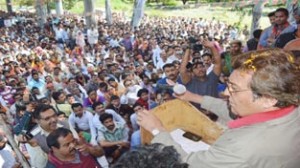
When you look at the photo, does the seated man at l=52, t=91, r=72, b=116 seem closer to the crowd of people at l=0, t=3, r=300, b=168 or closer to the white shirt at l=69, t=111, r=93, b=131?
the crowd of people at l=0, t=3, r=300, b=168

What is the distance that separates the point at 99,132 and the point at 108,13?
16305 millimetres

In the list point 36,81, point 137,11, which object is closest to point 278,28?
point 36,81

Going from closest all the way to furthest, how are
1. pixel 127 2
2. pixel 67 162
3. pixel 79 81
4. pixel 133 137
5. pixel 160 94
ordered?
pixel 67 162
pixel 133 137
pixel 160 94
pixel 79 81
pixel 127 2

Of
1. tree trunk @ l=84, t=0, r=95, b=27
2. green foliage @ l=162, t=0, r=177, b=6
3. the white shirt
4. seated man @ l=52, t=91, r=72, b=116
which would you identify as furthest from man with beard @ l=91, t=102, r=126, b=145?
green foliage @ l=162, t=0, r=177, b=6

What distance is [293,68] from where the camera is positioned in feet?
4.99

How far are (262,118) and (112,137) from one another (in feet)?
10.6

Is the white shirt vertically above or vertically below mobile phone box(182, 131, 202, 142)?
below

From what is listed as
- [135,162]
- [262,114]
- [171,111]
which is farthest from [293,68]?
[171,111]

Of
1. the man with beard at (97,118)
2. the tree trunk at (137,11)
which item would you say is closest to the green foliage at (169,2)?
the tree trunk at (137,11)

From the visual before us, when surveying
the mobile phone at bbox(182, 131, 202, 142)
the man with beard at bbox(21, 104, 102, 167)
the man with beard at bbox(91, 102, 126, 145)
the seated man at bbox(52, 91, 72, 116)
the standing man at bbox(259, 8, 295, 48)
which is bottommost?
the seated man at bbox(52, 91, 72, 116)

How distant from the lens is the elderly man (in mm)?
1471

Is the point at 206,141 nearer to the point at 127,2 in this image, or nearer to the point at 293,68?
the point at 293,68

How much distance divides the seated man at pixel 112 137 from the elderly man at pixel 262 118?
295cm

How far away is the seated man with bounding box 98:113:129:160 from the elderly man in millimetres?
2953
